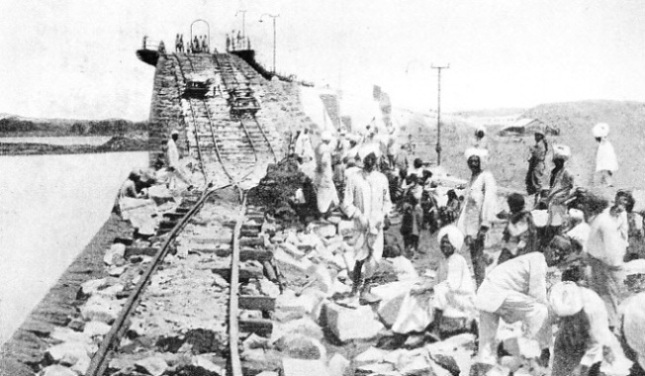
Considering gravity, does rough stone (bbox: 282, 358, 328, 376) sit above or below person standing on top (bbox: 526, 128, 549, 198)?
below

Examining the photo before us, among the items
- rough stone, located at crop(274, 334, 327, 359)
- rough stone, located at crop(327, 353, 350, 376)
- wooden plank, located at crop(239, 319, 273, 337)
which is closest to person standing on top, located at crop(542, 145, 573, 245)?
rough stone, located at crop(327, 353, 350, 376)

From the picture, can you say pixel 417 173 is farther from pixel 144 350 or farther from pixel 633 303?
pixel 144 350

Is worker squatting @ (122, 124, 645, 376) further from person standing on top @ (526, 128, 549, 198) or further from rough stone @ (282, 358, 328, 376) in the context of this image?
rough stone @ (282, 358, 328, 376)

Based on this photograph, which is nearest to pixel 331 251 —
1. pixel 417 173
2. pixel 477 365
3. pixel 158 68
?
pixel 417 173

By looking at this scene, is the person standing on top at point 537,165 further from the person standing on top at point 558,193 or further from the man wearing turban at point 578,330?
the man wearing turban at point 578,330

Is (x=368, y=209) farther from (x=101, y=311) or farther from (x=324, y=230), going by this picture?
(x=101, y=311)

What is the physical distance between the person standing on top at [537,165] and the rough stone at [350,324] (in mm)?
2494

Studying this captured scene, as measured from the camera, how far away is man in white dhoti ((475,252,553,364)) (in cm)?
394

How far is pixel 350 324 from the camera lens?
15.2 ft

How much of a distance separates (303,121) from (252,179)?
1840mm

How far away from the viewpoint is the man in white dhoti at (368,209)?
4918mm

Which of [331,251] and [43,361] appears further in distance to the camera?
[331,251]

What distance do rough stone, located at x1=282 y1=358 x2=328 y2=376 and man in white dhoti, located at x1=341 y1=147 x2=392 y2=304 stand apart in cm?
79

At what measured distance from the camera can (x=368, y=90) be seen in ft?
19.2
